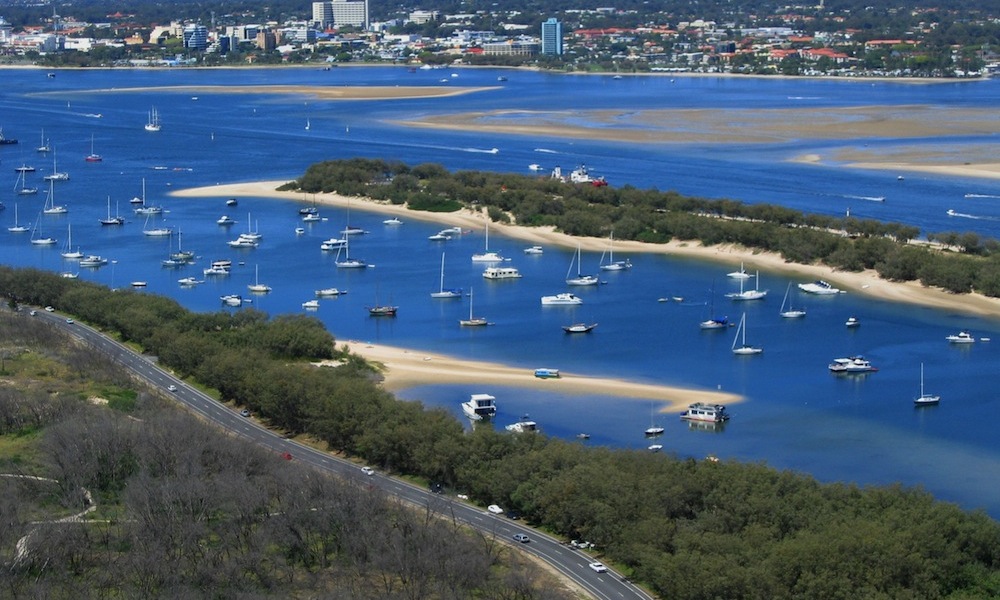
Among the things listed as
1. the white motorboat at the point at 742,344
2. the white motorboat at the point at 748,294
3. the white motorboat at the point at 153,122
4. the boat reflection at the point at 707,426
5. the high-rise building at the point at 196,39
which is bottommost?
the boat reflection at the point at 707,426

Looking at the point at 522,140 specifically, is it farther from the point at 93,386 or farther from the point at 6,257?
the point at 93,386

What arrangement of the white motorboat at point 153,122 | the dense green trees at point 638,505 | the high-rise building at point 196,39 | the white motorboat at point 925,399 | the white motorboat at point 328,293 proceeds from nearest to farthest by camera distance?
1. the dense green trees at point 638,505
2. the white motorboat at point 925,399
3. the white motorboat at point 328,293
4. the white motorboat at point 153,122
5. the high-rise building at point 196,39

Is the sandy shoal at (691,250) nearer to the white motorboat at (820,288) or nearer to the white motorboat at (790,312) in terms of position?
the white motorboat at (820,288)

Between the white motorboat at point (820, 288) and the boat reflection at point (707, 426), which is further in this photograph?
the white motorboat at point (820, 288)

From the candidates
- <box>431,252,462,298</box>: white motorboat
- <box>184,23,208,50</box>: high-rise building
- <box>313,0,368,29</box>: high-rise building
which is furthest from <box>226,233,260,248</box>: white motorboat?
<box>313,0,368,29</box>: high-rise building

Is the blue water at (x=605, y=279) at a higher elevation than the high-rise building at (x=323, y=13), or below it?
below

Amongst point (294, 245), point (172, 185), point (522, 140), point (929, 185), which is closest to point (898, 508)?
point (294, 245)

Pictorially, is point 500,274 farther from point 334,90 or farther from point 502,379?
point 334,90

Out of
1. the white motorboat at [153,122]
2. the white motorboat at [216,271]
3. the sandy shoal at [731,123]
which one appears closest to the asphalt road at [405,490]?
the white motorboat at [216,271]
